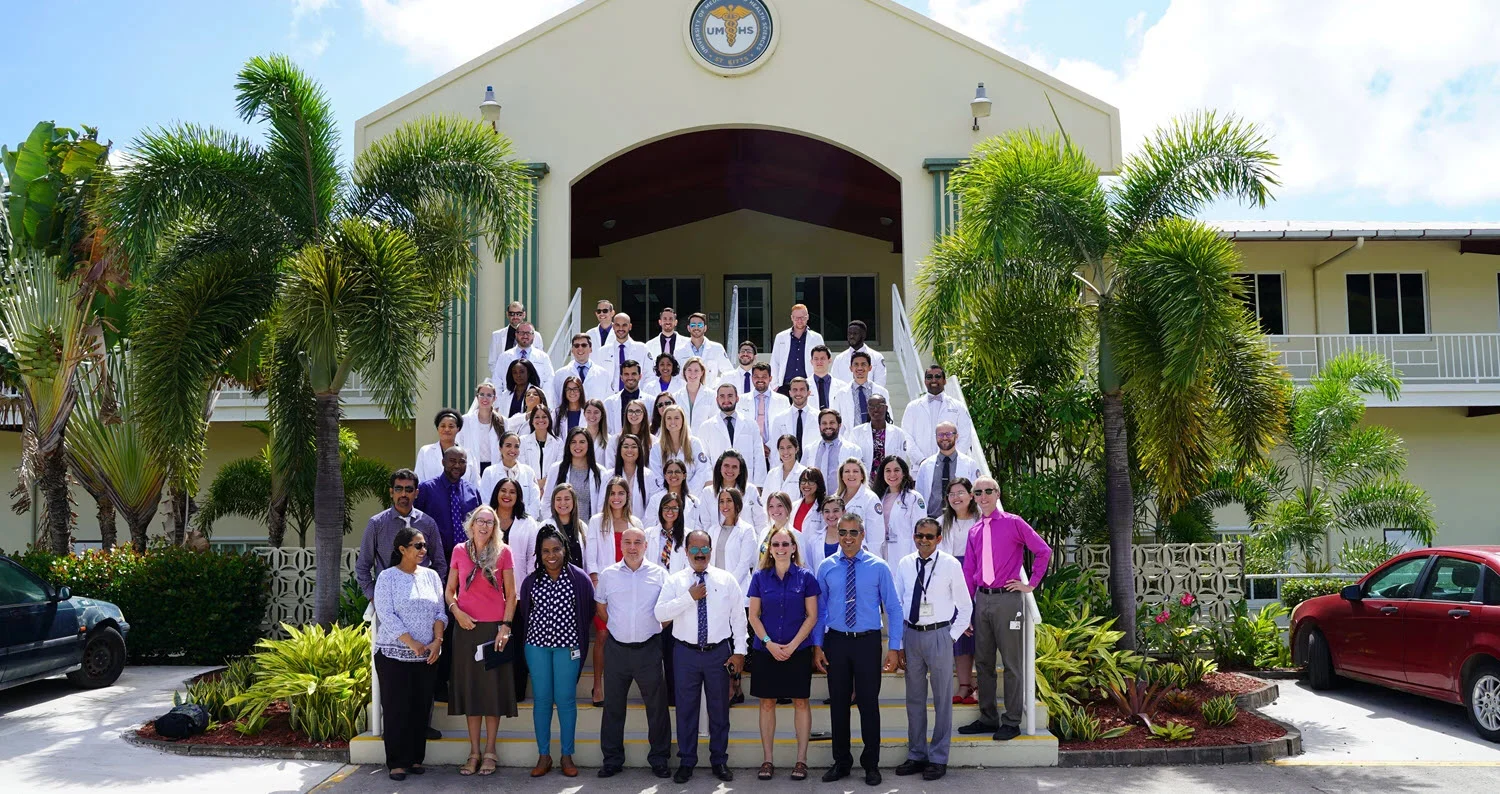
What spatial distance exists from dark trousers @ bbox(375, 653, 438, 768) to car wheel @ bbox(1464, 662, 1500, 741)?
8173mm

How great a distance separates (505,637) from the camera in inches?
318

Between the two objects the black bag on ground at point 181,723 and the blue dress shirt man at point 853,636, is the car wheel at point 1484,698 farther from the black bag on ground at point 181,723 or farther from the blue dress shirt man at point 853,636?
the black bag on ground at point 181,723

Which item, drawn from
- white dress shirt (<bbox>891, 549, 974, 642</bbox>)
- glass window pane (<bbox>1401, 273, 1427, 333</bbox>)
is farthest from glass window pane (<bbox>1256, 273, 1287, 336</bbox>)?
white dress shirt (<bbox>891, 549, 974, 642</bbox>)

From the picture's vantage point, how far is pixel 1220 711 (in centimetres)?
926

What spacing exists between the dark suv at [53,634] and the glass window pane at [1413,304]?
68.9 ft

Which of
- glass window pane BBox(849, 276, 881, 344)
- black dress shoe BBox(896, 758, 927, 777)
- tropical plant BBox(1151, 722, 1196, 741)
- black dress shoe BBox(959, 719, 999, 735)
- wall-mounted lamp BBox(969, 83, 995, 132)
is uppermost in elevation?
wall-mounted lamp BBox(969, 83, 995, 132)

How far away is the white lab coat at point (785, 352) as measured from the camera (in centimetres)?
1345

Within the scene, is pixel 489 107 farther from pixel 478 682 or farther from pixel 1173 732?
pixel 1173 732

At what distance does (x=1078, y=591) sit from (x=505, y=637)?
6176 mm

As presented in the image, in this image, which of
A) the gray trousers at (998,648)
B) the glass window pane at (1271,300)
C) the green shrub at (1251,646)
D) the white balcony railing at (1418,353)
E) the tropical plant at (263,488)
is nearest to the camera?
the gray trousers at (998,648)

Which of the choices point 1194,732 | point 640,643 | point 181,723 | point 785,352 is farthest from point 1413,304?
point 181,723

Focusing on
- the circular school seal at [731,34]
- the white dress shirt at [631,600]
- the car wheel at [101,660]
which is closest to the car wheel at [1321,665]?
the white dress shirt at [631,600]

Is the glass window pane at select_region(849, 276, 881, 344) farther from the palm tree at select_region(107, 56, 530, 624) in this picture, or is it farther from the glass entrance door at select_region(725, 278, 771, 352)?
the palm tree at select_region(107, 56, 530, 624)

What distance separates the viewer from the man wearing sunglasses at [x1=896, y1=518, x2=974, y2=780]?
8102 millimetres
